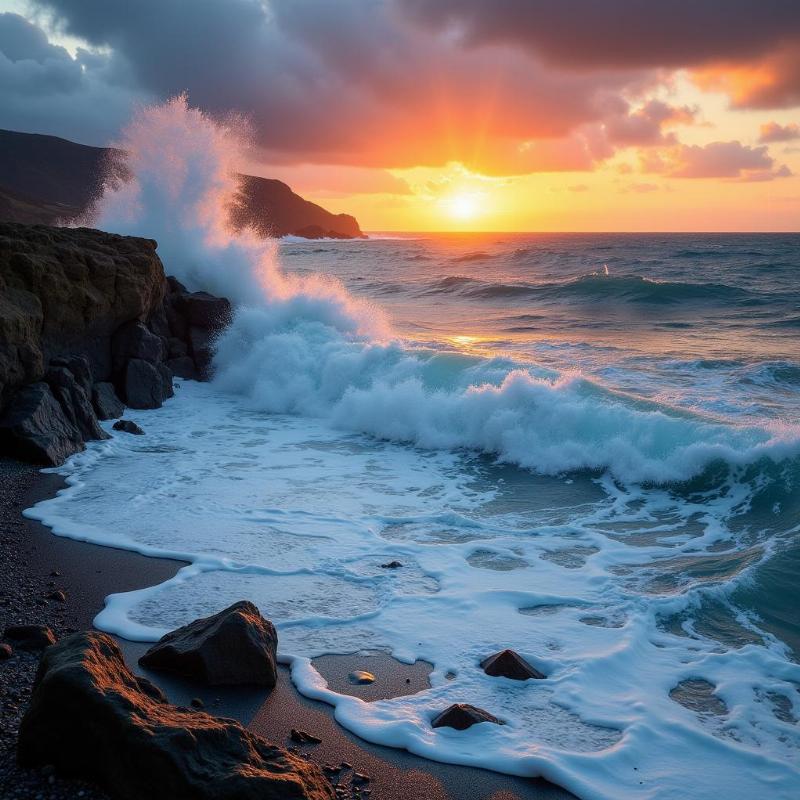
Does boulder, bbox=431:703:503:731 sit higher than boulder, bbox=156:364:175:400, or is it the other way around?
boulder, bbox=156:364:175:400

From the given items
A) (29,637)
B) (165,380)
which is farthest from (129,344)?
(29,637)

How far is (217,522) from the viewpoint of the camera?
269 inches

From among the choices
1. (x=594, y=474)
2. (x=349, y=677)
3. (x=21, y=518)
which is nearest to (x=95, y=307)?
(x=21, y=518)

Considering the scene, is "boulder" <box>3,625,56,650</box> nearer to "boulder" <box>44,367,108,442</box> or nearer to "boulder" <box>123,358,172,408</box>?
"boulder" <box>44,367,108,442</box>

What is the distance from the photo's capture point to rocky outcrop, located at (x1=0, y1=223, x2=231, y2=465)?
27.8ft

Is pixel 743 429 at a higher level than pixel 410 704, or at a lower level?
higher

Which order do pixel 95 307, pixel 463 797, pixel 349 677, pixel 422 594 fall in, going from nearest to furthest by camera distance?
pixel 463 797 → pixel 349 677 → pixel 422 594 → pixel 95 307

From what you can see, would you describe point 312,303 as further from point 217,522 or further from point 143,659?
point 143,659

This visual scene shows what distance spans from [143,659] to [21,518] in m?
3.14

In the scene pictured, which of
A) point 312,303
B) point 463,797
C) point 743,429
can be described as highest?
point 312,303

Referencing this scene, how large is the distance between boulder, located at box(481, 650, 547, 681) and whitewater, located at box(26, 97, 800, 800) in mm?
69

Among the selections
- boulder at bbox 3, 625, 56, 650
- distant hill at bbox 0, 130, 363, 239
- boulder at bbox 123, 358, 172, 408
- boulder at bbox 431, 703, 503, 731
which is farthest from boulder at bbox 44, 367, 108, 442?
distant hill at bbox 0, 130, 363, 239

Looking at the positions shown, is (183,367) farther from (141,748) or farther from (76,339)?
(141,748)

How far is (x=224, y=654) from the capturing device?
406 cm
